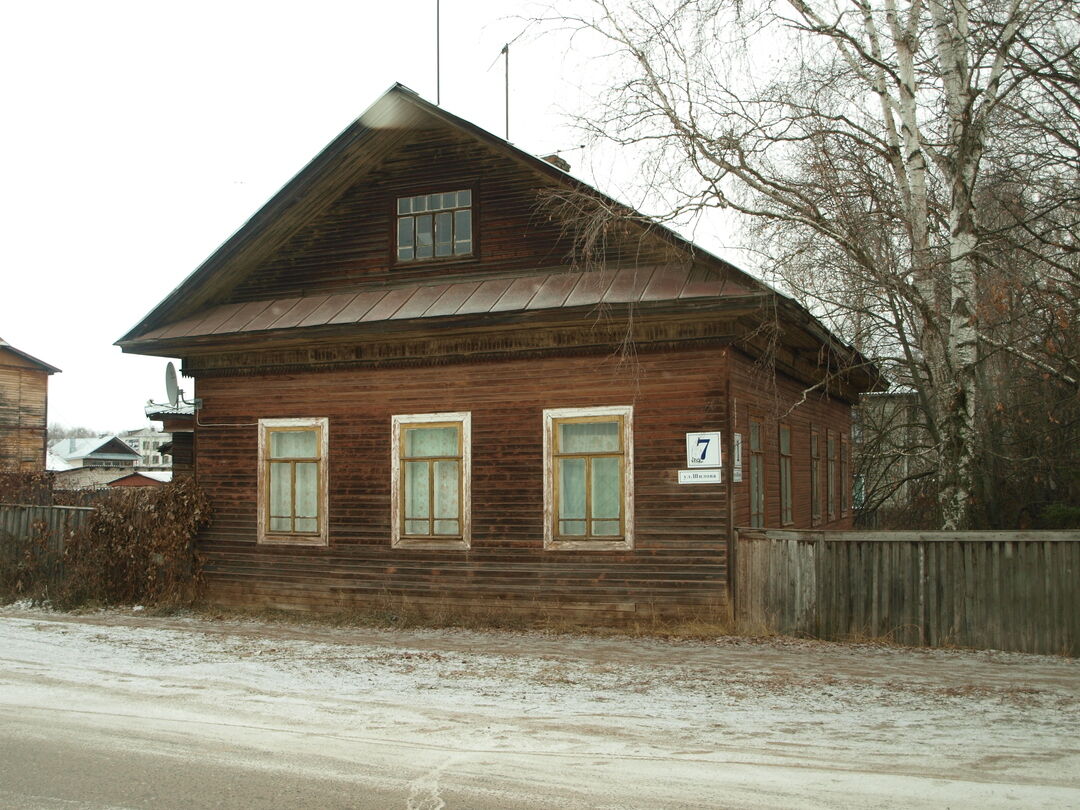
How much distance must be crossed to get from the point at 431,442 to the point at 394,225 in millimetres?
3200

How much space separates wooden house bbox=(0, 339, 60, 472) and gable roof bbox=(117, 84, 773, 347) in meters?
28.5

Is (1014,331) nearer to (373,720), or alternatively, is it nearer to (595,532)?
(595,532)

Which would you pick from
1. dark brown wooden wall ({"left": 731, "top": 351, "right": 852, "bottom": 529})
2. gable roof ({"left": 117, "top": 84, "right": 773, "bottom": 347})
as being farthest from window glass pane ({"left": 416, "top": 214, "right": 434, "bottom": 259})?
dark brown wooden wall ({"left": 731, "top": 351, "right": 852, "bottom": 529})

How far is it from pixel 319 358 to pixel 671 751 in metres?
8.89

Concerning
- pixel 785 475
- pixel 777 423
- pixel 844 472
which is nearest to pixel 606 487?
pixel 777 423

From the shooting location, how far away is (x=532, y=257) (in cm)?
1365

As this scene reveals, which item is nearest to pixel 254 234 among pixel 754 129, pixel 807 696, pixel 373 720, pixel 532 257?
pixel 532 257

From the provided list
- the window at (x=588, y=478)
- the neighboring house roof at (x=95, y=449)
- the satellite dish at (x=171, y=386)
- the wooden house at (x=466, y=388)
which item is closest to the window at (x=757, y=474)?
the wooden house at (x=466, y=388)

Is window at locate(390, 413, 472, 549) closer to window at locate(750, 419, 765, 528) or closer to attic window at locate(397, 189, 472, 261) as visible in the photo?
attic window at locate(397, 189, 472, 261)

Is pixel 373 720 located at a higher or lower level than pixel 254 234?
lower

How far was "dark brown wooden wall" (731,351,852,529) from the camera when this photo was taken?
12.9 metres

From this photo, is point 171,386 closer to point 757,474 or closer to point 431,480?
point 431,480

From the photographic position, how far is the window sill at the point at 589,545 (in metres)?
12.4

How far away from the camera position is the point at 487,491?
13.2m
